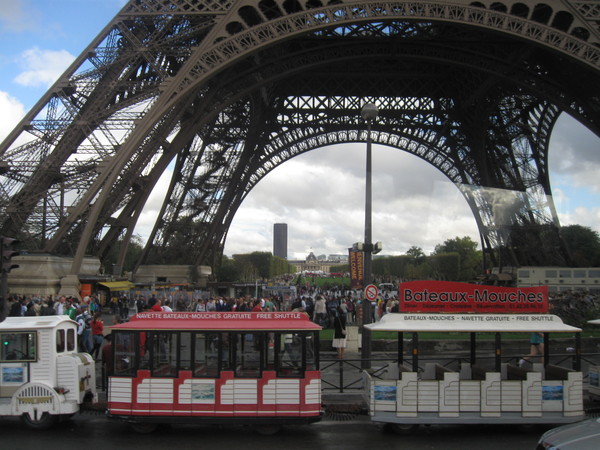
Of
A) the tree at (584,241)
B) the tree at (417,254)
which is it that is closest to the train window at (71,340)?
the tree at (584,241)

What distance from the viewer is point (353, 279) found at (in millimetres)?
26812

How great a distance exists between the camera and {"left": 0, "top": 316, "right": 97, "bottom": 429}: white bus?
10094 mm

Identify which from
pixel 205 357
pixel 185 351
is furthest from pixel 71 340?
pixel 205 357

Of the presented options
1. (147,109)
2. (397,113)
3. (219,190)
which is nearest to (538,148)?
(397,113)

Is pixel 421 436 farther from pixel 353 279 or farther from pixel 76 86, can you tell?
pixel 76 86

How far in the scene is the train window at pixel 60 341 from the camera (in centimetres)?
1049

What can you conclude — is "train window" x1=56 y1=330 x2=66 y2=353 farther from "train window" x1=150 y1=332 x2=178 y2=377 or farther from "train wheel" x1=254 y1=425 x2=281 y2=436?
"train wheel" x1=254 y1=425 x2=281 y2=436

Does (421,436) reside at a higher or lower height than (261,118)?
lower

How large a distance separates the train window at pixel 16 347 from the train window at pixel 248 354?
355 centimetres

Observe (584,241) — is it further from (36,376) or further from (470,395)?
(36,376)

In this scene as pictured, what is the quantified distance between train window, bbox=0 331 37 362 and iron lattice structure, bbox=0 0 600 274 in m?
13.6

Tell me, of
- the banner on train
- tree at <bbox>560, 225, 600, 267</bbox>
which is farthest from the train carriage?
tree at <bbox>560, 225, 600, 267</bbox>

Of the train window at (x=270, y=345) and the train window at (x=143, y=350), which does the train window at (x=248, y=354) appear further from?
the train window at (x=143, y=350)

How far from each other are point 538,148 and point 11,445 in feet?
134
